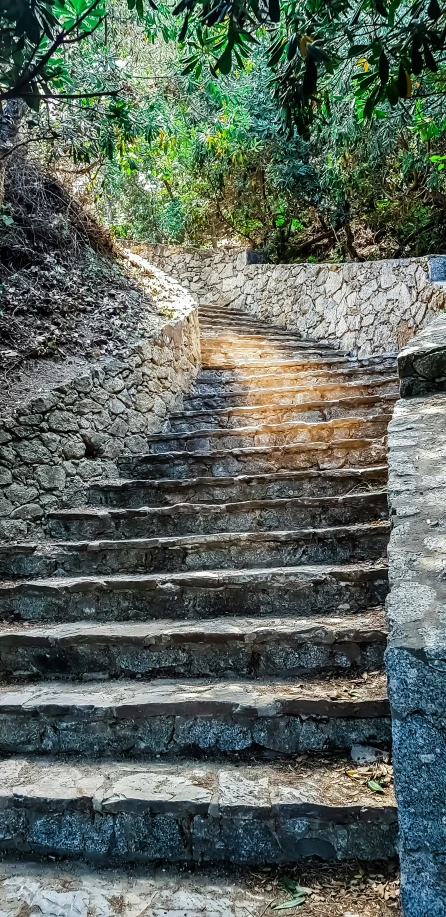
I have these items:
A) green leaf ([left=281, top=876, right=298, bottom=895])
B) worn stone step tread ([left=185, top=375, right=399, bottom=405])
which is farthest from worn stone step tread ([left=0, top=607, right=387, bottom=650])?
worn stone step tread ([left=185, top=375, right=399, bottom=405])

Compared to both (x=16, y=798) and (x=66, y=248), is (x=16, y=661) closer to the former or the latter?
(x=16, y=798)

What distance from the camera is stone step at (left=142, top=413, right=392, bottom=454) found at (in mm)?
3617

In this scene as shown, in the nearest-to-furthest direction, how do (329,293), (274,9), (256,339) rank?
(274,9)
(256,339)
(329,293)

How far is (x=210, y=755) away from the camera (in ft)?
6.40

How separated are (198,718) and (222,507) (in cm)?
123

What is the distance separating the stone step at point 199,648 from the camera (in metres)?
2.07

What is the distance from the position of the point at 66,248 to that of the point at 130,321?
857mm

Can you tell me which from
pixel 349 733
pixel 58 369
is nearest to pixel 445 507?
pixel 349 733

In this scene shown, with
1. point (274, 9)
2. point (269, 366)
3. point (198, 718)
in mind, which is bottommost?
point (198, 718)

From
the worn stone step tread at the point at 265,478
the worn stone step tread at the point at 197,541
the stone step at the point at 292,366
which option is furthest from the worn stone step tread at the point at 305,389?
the worn stone step tread at the point at 197,541

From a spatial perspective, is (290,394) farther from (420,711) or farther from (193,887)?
→ (420,711)

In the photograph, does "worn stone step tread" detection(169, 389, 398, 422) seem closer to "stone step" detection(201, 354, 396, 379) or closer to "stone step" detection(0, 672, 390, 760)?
"stone step" detection(201, 354, 396, 379)

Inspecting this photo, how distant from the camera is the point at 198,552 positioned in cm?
273

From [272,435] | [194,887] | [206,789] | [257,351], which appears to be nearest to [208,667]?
[206,789]
